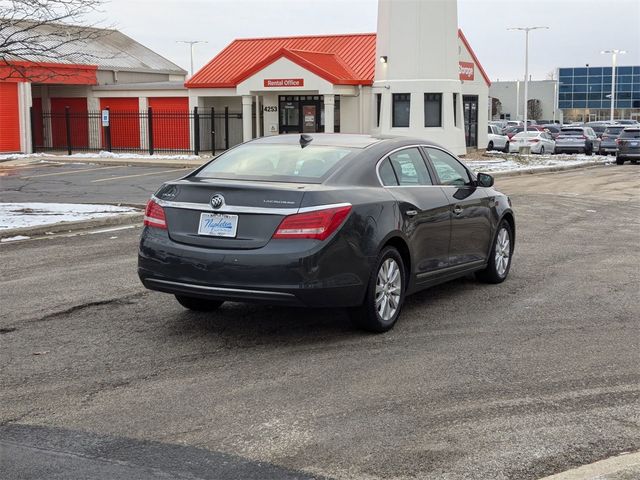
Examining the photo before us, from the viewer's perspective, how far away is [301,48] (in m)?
43.8

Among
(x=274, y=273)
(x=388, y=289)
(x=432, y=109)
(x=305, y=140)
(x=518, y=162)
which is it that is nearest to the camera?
(x=274, y=273)

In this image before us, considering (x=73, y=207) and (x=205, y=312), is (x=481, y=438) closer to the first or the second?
(x=205, y=312)

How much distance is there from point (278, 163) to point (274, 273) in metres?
1.26

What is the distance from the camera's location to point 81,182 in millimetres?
25500

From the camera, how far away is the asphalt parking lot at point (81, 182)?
67.1 feet

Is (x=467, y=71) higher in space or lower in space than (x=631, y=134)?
Result: higher

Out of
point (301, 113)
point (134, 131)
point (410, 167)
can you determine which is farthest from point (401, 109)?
point (410, 167)

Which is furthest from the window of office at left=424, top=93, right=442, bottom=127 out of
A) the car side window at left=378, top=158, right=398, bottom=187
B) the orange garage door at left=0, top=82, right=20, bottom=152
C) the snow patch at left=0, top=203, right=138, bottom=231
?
the car side window at left=378, top=158, right=398, bottom=187

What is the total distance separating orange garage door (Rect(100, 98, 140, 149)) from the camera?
141 feet

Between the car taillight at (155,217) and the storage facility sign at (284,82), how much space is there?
31076 mm

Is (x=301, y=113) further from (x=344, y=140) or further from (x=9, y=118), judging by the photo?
(x=344, y=140)

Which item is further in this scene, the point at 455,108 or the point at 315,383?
the point at 455,108

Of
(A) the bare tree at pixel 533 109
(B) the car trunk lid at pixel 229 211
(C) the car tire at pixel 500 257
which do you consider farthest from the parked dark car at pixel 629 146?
(A) the bare tree at pixel 533 109

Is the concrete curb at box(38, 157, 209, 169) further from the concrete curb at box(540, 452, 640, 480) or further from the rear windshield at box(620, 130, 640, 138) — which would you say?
the concrete curb at box(540, 452, 640, 480)
